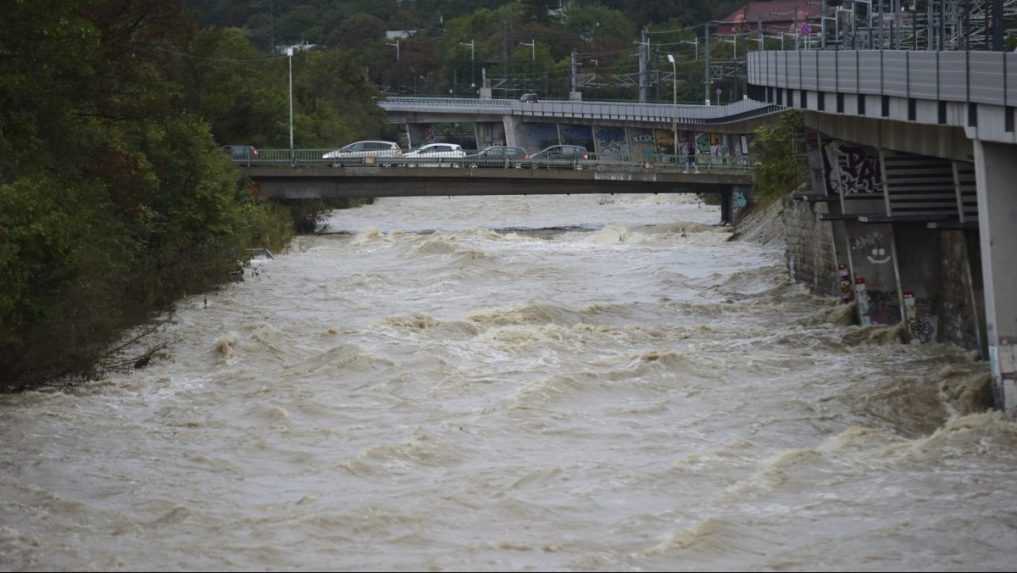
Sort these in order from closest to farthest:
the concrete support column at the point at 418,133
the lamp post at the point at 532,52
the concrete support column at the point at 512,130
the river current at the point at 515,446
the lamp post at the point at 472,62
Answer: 1. the river current at the point at 515,446
2. the concrete support column at the point at 512,130
3. the concrete support column at the point at 418,133
4. the lamp post at the point at 532,52
5. the lamp post at the point at 472,62

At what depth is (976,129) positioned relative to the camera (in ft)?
90.6

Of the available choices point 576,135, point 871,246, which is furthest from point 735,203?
point 576,135

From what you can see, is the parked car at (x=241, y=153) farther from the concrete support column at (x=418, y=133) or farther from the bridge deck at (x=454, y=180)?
the concrete support column at (x=418, y=133)

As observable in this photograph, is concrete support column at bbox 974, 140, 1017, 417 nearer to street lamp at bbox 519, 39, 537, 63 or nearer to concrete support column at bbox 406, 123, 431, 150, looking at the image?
concrete support column at bbox 406, 123, 431, 150

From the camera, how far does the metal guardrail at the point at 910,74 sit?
26391 mm

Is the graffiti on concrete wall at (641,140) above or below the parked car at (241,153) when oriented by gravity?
below

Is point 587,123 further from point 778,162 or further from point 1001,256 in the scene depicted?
point 1001,256

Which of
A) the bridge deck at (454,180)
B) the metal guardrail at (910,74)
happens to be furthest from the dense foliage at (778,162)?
the metal guardrail at (910,74)

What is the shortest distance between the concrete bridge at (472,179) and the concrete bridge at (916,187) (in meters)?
23.1

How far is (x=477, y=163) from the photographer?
80.4 metres

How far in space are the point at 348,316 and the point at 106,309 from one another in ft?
34.1

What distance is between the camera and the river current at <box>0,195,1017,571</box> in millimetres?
20172

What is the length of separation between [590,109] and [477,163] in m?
44.3

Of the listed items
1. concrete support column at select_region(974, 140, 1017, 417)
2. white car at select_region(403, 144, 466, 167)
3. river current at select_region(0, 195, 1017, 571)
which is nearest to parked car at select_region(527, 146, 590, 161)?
white car at select_region(403, 144, 466, 167)
